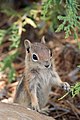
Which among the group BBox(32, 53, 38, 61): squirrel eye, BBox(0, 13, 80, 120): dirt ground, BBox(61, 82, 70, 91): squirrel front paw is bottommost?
BBox(0, 13, 80, 120): dirt ground

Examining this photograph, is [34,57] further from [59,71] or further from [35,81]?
[59,71]

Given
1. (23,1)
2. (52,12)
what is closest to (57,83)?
(52,12)

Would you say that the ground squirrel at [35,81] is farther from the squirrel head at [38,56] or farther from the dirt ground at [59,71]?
the dirt ground at [59,71]

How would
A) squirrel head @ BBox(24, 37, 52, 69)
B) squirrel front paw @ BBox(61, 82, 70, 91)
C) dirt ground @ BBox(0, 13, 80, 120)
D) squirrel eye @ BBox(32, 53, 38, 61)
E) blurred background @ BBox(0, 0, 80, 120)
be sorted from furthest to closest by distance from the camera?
1. blurred background @ BBox(0, 0, 80, 120)
2. dirt ground @ BBox(0, 13, 80, 120)
3. squirrel front paw @ BBox(61, 82, 70, 91)
4. squirrel eye @ BBox(32, 53, 38, 61)
5. squirrel head @ BBox(24, 37, 52, 69)

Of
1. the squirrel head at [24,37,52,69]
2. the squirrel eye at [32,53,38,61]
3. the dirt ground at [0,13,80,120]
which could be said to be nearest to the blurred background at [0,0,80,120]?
the dirt ground at [0,13,80,120]

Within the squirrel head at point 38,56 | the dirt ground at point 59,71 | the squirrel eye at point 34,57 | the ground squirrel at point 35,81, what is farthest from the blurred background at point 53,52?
the squirrel eye at point 34,57

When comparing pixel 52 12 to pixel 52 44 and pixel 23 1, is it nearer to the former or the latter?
pixel 52 44

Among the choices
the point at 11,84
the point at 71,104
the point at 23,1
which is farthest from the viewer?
the point at 23,1

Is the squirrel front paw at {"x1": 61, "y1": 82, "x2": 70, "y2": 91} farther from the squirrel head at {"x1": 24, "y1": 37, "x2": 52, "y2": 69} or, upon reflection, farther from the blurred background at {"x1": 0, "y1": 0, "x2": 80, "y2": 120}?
the squirrel head at {"x1": 24, "y1": 37, "x2": 52, "y2": 69}
